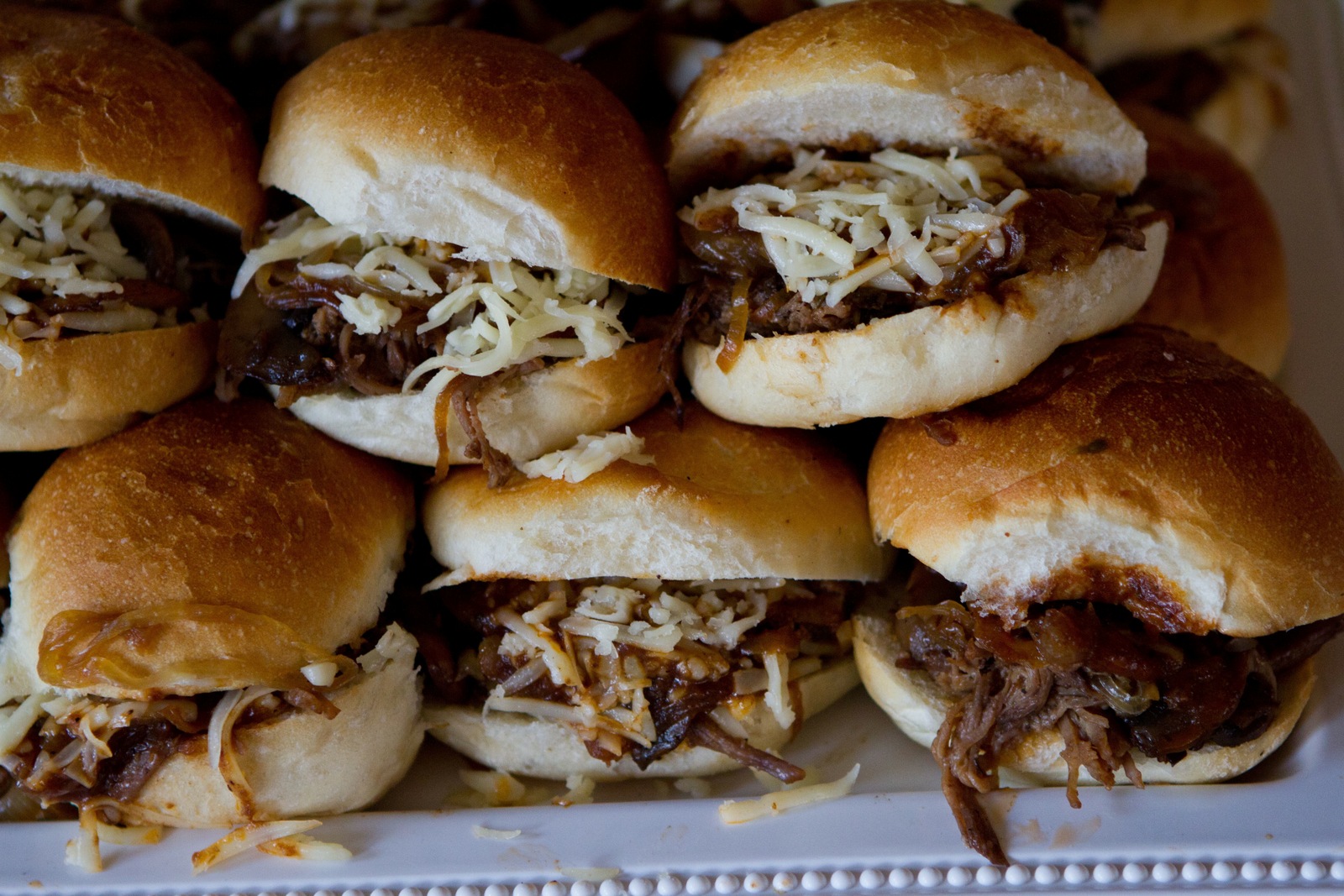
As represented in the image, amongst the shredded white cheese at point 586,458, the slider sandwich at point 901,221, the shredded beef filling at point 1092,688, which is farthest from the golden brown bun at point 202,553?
the shredded beef filling at point 1092,688

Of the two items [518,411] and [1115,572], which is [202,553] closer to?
[518,411]

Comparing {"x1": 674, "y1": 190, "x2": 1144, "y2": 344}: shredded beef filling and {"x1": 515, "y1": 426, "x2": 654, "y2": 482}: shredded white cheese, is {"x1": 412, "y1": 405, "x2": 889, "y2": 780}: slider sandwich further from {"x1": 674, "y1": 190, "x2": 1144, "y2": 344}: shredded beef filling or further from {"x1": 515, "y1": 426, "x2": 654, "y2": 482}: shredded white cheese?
{"x1": 674, "y1": 190, "x2": 1144, "y2": 344}: shredded beef filling

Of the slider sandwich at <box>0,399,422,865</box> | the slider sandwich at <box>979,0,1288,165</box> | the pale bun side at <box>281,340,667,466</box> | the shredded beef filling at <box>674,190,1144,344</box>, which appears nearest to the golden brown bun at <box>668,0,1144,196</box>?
the shredded beef filling at <box>674,190,1144,344</box>

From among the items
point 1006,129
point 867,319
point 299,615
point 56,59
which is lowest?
point 299,615

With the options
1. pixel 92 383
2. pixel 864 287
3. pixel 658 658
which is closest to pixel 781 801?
pixel 658 658

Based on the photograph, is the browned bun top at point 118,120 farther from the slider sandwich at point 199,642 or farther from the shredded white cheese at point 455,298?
the slider sandwich at point 199,642

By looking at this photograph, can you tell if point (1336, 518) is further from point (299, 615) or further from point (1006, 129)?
point (299, 615)

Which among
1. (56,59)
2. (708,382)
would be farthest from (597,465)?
(56,59)
